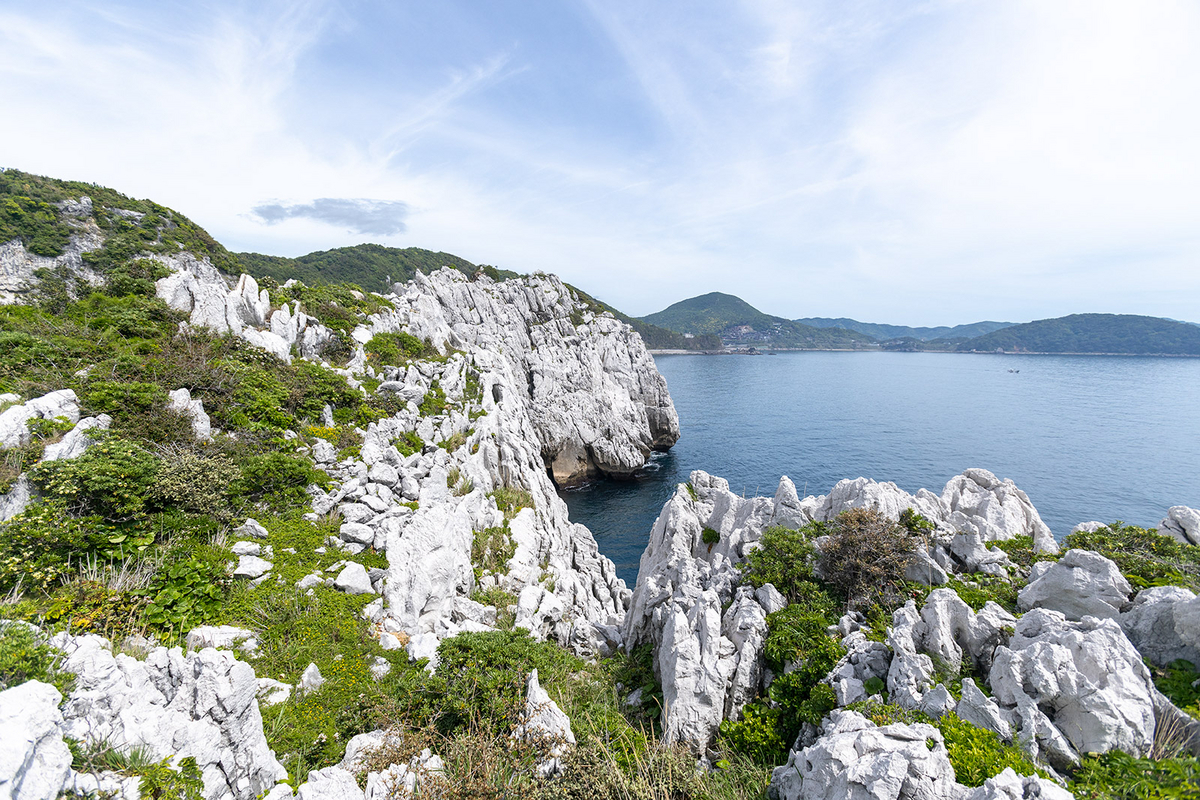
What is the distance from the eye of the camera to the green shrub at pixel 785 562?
15062mm

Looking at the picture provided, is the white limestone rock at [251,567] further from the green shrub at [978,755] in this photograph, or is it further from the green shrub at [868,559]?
the green shrub at [868,559]

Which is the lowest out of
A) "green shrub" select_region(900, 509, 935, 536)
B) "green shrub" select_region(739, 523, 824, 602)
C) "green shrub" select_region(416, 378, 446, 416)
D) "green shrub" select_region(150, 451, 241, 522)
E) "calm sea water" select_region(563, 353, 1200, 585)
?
"calm sea water" select_region(563, 353, 1200, 585)

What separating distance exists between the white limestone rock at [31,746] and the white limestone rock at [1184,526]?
→ 25.8 m

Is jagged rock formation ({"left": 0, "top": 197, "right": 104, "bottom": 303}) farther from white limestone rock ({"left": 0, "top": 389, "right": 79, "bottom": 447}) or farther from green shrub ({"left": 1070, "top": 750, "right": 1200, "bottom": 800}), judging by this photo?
green shrub ({"left": 1070, "top": 750, "right": 1200, "bottom": 800})

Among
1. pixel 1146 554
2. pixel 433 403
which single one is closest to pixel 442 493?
pixel 433 403

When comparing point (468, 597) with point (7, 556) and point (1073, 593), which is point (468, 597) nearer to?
point (7, 556)

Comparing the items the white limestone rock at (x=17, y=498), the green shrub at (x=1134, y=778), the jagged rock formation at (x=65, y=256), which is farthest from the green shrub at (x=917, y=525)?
the jagged rock formation at (x=65, y=256)

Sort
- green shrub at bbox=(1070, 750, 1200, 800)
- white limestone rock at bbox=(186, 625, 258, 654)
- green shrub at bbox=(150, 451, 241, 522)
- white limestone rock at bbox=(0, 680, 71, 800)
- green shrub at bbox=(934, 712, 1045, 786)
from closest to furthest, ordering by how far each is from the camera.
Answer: white limestone rock at bbox=(0, 680, 71, 800), green shrub at bbox=(1070, 750, 1200, 800), green shrub at bbox=(934, 712, 1045, 786), white limestone rock at bbox=(186, 625, 258, 654), green shrub at bbox=(150, 451, 241, 522)

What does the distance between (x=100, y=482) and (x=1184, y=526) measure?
31991 mm

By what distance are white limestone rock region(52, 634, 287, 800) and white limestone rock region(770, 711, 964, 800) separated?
9925 mm

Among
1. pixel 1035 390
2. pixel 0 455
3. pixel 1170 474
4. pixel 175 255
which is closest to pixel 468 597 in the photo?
pixel 0 455

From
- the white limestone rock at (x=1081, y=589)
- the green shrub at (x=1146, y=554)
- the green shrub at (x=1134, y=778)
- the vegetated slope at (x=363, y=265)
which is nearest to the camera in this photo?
the green shrub at (x=1134, y=778)

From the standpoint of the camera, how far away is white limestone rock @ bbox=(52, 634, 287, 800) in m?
7.02

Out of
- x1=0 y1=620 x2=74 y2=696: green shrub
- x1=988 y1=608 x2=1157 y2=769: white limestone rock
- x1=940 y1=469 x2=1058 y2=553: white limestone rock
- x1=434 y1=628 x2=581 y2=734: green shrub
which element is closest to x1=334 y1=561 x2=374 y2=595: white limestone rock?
x1=434 y1=628 x2=581 y2=734: green shrub
